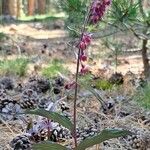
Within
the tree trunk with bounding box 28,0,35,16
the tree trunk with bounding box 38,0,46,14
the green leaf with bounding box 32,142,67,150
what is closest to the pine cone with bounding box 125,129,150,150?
the green leaf with bounding box 32,142,67,150

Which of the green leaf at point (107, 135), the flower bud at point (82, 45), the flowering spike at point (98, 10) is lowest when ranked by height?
A: the green leaf at point (107, 135)

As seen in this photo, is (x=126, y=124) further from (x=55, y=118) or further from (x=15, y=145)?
(x=55, y=118)

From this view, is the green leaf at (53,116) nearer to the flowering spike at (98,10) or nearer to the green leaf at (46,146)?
the green leaf at (46,146)

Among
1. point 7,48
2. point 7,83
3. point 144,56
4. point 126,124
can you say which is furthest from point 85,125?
point 7,48


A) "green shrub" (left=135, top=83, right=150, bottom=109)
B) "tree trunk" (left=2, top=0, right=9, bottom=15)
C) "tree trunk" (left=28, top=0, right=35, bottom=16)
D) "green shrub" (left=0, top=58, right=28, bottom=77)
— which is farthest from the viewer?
"tree trunk" (left=28, top=0, right=35, bottom=16)

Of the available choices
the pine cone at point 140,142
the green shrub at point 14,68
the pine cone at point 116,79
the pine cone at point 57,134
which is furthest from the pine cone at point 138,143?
the green shrub at point 14,68

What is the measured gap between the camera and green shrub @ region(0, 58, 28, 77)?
12.5 feet

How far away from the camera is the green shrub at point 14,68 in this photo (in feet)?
12.5

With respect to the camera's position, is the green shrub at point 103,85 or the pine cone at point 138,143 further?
the green shrub at point 103,85

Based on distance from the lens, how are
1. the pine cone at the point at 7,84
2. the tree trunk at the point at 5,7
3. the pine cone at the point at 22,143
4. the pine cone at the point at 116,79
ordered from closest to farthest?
the pine cone at the point at 22,143 → the pine cone at the point at 7,84 → the pine cone at the point at 116,79 → the tree trunk at the point at 5,7

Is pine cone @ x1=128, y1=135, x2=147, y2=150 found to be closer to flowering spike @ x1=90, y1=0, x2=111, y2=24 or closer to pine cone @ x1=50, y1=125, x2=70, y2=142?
pine cone @ x1=50, y1=125, x2=70, y2=142

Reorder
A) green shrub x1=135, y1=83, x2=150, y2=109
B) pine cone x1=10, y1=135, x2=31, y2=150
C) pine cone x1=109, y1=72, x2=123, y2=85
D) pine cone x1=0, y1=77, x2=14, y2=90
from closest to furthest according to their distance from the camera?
1. pine cone x1=10, y1=135, x2=31, y2=150
2. green shrub x1=135, y1=83, x2=150, y2=109
3. pine cone x1=0, y1=77, x2=14, y2=90
4. pine cone x1=109, y1=72, x2=123, y2=85

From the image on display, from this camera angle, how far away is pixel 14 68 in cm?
385

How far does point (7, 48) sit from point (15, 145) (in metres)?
4.11
